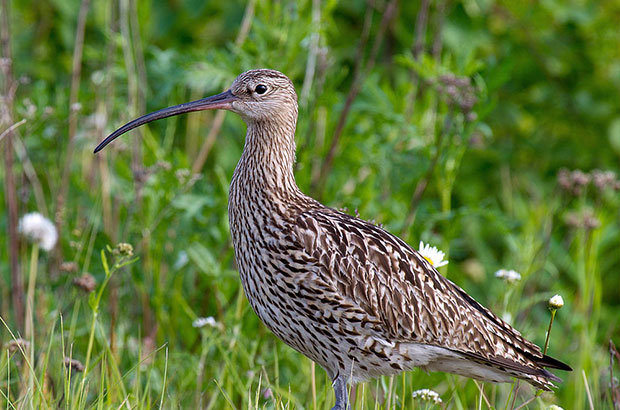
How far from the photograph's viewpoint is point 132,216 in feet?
17.8

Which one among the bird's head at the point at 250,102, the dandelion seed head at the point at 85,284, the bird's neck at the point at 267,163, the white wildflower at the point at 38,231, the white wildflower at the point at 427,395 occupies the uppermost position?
the bird's head at the point at 250,102

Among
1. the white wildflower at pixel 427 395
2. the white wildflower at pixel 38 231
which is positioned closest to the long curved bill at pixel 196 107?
the white wildflower at pixel 38 231

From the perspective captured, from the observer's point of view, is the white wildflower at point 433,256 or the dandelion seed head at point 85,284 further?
the white wildflower at point 433,256

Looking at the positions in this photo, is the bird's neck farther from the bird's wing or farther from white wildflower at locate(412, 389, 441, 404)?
white wildflower at locate(412, 389, 441, 404)

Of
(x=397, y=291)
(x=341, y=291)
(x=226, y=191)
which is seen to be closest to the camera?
(x=341, y=291)

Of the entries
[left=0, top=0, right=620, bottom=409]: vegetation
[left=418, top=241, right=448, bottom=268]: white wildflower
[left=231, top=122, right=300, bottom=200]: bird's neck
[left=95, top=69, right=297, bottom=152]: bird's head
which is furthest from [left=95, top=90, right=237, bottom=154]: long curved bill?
[left=418, top=241, right=448, bottom=268]: white wildflower

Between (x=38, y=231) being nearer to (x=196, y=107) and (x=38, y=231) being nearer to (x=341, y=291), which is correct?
(x=196, y=107)

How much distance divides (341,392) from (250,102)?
140cm

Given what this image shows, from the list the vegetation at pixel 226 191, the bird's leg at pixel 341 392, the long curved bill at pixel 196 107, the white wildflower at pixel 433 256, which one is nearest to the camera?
the bird's leg at pixel 341 392

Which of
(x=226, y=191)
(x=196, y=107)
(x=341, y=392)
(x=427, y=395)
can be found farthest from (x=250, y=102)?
(x=427, y=395)

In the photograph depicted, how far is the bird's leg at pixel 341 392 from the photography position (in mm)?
4109

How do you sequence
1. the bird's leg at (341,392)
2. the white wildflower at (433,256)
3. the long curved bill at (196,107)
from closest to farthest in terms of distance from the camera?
the bird's leg at (341,392) → the long curved bill at (196,107) → the white wildflower at (433,256)

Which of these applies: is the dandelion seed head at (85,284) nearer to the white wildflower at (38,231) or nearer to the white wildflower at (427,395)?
the white wildflower at (38,231)

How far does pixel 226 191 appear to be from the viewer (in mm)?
5176
